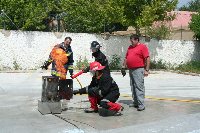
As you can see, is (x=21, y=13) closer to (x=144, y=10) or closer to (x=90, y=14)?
(x=90, y=14)

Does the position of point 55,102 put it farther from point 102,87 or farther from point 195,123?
point 195,123

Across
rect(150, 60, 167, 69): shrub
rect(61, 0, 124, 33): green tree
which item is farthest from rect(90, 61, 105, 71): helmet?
rect(150, 60, 167, 69): shrub

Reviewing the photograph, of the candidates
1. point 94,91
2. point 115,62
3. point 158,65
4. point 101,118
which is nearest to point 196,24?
point 158,65

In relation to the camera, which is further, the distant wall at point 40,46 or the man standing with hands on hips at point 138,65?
the distant wall at point 40,46

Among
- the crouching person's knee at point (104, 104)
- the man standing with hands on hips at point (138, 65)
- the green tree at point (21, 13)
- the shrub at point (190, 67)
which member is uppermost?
the green tree at point (21, 13)

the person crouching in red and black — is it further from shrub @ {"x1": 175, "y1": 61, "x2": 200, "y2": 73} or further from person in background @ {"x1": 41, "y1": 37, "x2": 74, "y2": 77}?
shrub @ {"x1": 175, "y1": 61, "x2": 200, "y2": 73}

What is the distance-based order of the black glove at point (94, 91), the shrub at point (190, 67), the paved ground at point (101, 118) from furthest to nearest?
the shrub at point (190, 67), the black glove at point (94, 91), the paved ground at point (101, 118)

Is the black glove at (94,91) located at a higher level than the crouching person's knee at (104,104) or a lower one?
higher

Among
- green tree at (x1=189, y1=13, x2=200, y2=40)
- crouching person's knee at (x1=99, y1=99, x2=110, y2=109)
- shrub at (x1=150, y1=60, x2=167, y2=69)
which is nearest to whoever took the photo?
crouching person's knee at (x1=99, y1=99, x2=110, y2=109)

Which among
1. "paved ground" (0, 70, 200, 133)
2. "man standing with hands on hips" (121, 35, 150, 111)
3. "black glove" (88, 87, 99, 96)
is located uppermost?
"man standing with hands on hips" (121, 35, 150, 111)

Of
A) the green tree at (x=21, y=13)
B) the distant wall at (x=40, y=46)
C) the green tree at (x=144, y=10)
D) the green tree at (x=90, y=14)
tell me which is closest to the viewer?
the green tree at (x=144, y=10)

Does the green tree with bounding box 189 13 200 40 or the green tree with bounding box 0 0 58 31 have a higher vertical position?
the green tree with bounding box 0 0 58 31

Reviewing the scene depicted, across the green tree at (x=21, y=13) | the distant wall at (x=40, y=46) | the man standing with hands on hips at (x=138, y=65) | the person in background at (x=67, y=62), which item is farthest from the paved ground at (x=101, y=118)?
the green tree at (x=21, y=13)

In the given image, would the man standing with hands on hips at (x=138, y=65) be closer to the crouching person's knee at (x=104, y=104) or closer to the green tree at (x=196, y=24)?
the crouching person's knee at (x=104, y=104)
